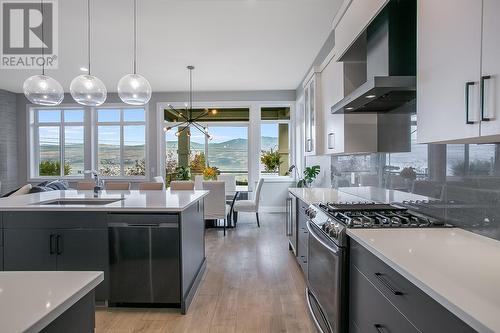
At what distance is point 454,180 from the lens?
1636mm

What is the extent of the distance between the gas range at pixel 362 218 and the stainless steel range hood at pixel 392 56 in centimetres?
79

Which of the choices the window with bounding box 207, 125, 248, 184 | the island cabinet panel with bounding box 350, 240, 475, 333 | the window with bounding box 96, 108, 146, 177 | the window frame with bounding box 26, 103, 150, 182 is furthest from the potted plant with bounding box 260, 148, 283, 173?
the island cabinet panel with bounding box 350, 240, 475, 333

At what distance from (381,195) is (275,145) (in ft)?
15.9

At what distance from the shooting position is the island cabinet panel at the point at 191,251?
2.51 m

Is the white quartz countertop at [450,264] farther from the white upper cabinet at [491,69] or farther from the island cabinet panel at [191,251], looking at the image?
the island cabinet panel at [191,251]

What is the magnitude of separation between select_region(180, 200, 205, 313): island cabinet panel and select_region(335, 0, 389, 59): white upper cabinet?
1.93 m

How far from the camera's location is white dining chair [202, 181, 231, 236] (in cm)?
495

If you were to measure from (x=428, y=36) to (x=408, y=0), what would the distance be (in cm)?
55

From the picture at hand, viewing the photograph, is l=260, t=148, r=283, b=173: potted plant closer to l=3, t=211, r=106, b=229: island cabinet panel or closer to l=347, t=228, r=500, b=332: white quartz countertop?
l=3, t=211, r=106, b=229: island cabinet panel

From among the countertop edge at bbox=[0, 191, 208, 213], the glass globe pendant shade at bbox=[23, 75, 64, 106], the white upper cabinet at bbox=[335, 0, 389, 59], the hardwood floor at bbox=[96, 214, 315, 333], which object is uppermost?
the white upper cabinet at bbox=[335, 0, 389, 59]

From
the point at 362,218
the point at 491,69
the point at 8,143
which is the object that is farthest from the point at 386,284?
the point at 8,143

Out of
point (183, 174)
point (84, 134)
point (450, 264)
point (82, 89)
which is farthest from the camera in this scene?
point (84, 134)

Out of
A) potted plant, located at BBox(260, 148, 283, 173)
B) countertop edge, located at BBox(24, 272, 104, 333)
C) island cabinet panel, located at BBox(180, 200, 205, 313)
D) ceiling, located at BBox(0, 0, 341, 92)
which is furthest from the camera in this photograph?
potted plant, located at BBox(260, 148, 283, 173)

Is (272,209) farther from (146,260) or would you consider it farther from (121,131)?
(146,260)
